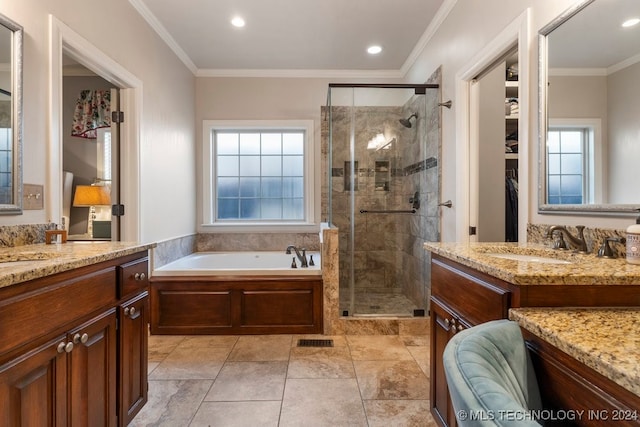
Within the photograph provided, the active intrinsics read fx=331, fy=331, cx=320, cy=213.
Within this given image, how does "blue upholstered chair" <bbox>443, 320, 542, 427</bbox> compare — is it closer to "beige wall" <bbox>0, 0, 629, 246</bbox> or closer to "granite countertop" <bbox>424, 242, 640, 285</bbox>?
"granite countertop" <bbox>424, 242, 640, 285</bbox>

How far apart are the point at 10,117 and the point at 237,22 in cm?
193

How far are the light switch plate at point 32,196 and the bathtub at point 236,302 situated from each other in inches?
Answer: 49.5

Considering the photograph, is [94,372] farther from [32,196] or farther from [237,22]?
[237,22]

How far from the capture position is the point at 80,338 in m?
1.17

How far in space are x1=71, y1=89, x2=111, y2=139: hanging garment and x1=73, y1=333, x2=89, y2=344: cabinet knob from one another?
2.71 meters

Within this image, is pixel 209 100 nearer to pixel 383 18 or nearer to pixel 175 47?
pixel 175 47

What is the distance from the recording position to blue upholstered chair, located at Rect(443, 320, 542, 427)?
45cm

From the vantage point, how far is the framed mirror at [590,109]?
117cm

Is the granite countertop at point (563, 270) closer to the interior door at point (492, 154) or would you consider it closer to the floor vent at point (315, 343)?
the interior door at point (492, 154)

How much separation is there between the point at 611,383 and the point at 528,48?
164cm

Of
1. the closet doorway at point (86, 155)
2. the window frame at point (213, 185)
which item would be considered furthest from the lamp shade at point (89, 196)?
the window frame at point (213, 185)

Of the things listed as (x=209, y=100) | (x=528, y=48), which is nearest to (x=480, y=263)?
(x=528, y=48)

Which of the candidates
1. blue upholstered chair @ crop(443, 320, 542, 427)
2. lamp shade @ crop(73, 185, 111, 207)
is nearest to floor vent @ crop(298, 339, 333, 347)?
blue upholstered chair @ crop(443, 320, 542, 427)

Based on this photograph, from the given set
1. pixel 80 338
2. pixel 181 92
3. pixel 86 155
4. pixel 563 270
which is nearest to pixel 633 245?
pixel 563 270
